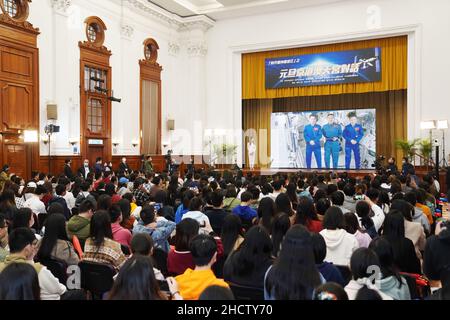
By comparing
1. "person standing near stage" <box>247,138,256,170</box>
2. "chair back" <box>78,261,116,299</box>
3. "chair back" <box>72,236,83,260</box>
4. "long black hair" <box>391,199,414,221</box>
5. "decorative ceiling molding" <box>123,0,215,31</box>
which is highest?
"decorative ceiling molding" <box>123,0,215,31</box>

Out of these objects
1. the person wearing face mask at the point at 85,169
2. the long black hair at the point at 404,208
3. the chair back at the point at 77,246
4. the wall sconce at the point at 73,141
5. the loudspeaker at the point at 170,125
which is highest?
the loudspeaker at the point at 170,125

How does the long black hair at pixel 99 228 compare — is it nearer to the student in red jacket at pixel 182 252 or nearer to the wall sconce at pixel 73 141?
the student in red jacket at pixel 182 252

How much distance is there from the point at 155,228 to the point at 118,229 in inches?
14.5

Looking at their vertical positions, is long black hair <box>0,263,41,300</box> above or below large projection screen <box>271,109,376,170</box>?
below

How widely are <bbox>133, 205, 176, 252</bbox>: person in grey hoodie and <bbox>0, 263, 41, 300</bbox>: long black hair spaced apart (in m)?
1.82

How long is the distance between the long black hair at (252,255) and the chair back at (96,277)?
1.01 metres

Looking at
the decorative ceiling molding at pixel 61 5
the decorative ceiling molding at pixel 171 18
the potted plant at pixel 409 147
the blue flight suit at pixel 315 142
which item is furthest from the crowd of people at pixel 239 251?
the blue flight suit at pixel 315 142

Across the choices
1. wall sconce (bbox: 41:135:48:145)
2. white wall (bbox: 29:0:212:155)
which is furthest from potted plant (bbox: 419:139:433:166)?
wall sconce (bbox: 41:135:48:145)

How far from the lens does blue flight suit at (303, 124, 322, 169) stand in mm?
17156

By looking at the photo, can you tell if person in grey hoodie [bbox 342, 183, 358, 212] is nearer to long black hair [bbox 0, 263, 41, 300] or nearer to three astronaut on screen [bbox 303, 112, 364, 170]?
long black hair [bbox 0, 263, 41, 300]

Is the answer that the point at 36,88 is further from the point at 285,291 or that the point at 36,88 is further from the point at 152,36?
the point at 285,291

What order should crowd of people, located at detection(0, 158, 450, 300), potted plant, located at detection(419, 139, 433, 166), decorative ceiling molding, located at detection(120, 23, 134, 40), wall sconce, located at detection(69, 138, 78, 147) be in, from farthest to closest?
decorative ceiling molding, located at detection(120, 23, 134, 40), potted plant, located at detection(419, 139, 433, 166), wall sconce, located at detection(69, 138, 78, 147), crowd of people, located at detection(0, 158, 450, 300)

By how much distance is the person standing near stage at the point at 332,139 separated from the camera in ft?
55.2
